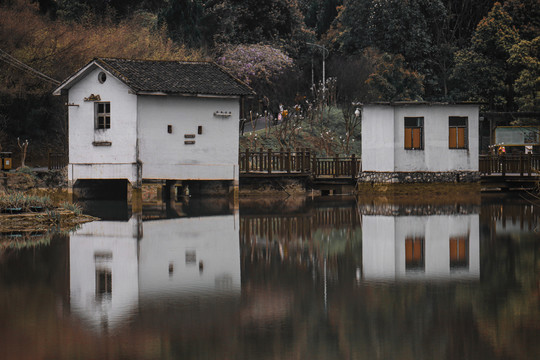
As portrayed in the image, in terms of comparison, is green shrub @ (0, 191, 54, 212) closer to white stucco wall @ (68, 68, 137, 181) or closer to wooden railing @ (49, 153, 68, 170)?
white stucco wall @ (68, 68, 137, 181)

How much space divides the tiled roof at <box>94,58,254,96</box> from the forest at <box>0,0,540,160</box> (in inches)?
408

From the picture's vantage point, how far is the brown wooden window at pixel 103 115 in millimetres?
38469

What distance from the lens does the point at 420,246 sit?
2189 centimetres

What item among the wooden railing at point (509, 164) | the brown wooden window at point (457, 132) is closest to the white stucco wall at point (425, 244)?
the brown wooden window at point (457, 132)

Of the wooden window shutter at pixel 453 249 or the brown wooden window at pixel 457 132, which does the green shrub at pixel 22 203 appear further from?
the brown wooden window at pixel 457 132

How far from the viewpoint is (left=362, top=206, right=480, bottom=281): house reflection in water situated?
17766 millimetres

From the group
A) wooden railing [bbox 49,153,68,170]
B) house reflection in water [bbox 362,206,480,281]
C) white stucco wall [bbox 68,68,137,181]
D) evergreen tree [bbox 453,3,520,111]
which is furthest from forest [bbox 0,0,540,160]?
house reflection in water [bbox 362,206,480,281]

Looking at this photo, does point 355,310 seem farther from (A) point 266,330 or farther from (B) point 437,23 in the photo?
(B) point 437,23

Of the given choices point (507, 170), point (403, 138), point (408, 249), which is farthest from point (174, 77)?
point (408, 249)

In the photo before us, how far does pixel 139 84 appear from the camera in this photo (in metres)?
37.6

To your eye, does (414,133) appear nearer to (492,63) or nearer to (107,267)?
(492,63)

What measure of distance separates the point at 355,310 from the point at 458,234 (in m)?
11.7

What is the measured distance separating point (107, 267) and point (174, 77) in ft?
73.4

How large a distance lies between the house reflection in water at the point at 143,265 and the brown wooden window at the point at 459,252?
4.76 m
